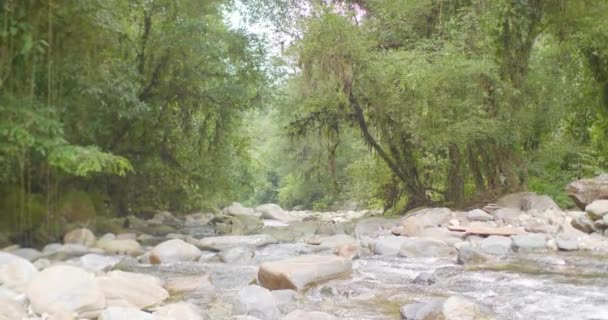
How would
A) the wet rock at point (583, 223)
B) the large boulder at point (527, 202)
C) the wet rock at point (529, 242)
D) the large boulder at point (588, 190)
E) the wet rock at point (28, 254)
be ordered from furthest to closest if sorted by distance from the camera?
the large boulder at point (527, 202) → the large boulder at point (588, 190) → the wet rock at point (583, 223) → the wet rock at point (529, 242) → the wet rock at point (28, 254)

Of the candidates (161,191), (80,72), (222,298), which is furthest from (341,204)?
(222,298)

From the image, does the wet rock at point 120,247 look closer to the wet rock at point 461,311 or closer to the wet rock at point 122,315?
the wet rock at point 122,315

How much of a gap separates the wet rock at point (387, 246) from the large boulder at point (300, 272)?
5.64ft

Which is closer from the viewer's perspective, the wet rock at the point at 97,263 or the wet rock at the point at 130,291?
the wet rock at the point at 130,291

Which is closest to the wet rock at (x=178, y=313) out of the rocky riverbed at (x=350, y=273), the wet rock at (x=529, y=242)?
the rocky riverbed at (x=350, y=273)

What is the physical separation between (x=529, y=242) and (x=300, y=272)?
3.72 meters

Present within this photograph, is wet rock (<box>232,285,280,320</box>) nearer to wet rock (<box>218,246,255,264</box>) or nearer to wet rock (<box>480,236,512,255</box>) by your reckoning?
wet rock (<box>218,246,255,264</box>)

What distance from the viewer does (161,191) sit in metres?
13.6

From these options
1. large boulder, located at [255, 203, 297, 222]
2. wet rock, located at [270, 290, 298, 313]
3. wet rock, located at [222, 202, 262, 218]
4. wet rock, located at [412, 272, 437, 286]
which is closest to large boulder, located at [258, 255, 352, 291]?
wet rock, located at [270, 290, 298, 313]

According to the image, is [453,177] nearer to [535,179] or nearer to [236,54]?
[535,179]

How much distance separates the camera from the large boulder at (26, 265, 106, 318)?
383cm

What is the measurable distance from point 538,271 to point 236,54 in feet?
24.0

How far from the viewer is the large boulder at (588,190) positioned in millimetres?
9219

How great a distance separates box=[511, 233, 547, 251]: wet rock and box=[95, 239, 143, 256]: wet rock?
5250 mm
